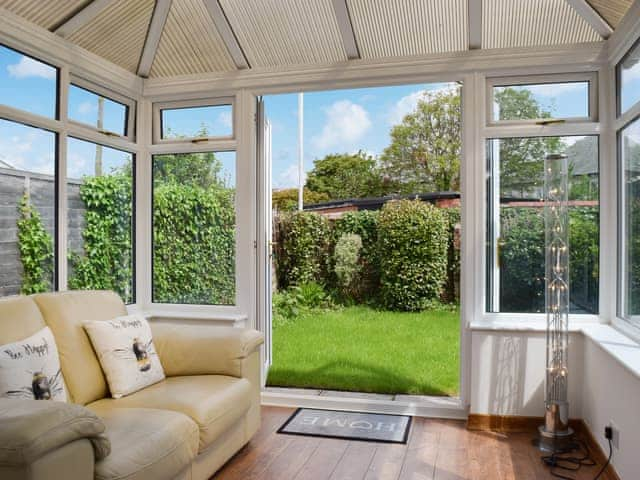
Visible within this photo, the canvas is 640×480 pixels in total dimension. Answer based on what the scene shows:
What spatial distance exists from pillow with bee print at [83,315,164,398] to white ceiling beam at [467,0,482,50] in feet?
9.00

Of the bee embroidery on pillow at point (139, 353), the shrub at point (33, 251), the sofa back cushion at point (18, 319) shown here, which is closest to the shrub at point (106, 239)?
the shrub at point (33, 251)

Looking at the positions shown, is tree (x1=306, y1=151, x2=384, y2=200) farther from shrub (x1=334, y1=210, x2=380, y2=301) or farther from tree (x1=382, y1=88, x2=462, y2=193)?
shrub (x1=334, y1=210, x2=380, y2=301)

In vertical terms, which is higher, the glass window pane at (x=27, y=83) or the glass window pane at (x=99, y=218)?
the glass window pane at (x=27, y=83)

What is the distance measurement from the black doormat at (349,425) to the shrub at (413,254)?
13.3ft

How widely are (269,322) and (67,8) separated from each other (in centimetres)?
254

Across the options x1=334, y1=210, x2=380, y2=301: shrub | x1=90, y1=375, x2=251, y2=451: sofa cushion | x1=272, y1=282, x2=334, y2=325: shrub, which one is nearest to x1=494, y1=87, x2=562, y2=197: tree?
x1=90, y1=375, x2=251, y2=451: sofa cushion

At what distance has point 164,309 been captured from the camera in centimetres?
448

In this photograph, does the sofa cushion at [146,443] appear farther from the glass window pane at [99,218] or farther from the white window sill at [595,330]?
the white window sill at [595,330]

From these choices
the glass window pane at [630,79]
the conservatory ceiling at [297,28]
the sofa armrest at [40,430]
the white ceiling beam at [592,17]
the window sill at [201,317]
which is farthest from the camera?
the window sill at [201,317]

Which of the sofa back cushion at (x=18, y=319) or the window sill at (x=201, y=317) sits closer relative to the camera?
the sofa back cushion at (x=18, y=319)

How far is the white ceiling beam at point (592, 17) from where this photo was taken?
3.44 metres

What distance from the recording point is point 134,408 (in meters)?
2.62

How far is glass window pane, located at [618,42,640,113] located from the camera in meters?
3.16

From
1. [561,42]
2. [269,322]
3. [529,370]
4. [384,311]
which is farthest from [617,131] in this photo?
[384,311]
